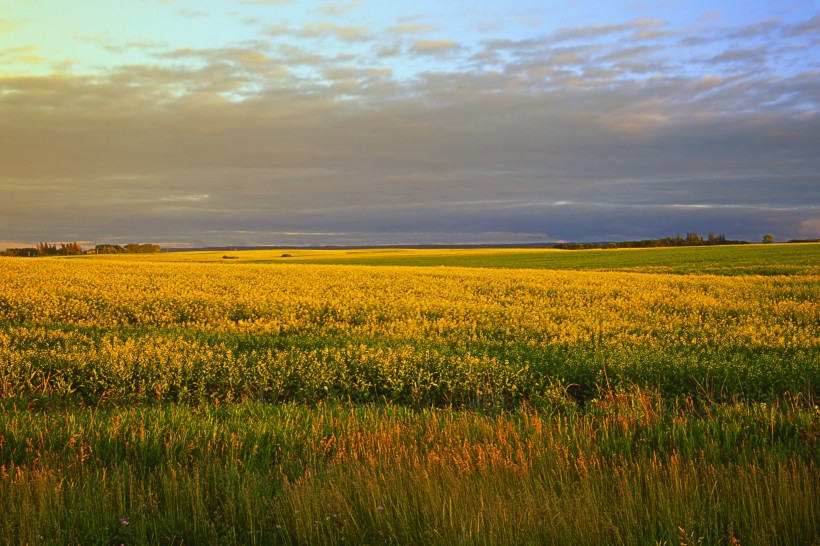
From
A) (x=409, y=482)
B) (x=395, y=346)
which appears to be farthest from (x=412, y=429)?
(x=395, y=346)

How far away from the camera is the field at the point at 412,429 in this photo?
442 cm

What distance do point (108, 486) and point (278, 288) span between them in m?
21.3

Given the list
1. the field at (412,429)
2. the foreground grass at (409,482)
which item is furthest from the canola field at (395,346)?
the foreground grass at (409,482)

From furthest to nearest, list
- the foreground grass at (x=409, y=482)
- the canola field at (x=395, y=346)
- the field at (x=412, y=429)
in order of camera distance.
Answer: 1. the canola field at (x=395, y=346)
2. the field at (x=412, y=429)
3. the foreground grass at (x=409, y=482)

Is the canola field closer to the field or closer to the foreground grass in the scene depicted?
the field

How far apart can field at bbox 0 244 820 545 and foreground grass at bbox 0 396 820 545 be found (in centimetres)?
3

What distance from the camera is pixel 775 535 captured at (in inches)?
159

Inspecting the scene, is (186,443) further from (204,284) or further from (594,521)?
(204,284)

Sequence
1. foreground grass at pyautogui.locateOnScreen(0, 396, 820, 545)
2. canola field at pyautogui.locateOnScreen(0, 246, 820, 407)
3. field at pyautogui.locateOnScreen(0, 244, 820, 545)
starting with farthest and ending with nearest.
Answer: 1. canola field at pyautogui.locateOnScreen(0, 246, 820, 407)
2. field at pyautogui.locateOnScreen(0, 244, 820, 545)
3. foreground grass at pyautogui.locateOnScreen(0, 396, 820, 545)

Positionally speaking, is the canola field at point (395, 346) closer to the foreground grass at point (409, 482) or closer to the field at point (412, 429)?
the field at point (412, 429)

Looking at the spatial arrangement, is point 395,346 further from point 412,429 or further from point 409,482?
point 409,482

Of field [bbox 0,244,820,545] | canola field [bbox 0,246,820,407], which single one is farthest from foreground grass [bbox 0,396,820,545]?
canola field [bbox 0,246,820,407]

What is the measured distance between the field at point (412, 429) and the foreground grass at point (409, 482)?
0.09ft

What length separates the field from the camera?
4422mm
